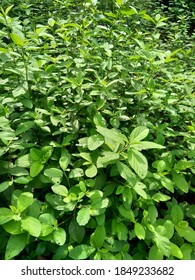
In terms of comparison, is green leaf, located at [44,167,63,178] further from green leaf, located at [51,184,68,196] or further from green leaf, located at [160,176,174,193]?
green leaf, located at [160,176,174,193]

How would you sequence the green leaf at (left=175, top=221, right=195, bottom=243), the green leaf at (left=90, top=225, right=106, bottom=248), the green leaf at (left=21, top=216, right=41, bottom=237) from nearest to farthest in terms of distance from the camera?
the green leaf at (left=21, top=216, right=41, bottom=237) → the green leaf at (left=90, top=225, right=106, bottom=248) → the green leaf at (left=175, top=221, right=195, bottom=243)

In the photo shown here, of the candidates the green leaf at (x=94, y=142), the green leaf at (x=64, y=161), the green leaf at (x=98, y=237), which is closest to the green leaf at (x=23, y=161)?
the green leaf at (x=64, y=161)

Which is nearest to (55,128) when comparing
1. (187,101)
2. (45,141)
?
(45,141)

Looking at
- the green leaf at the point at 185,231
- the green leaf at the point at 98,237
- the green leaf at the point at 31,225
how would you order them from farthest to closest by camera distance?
the green leaf at the point at 185,231, the green leaf at the point at 98,237, the green leaf at the point at 31,225

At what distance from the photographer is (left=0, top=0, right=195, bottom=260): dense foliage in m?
1.01

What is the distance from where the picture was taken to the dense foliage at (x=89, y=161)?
3.33ft

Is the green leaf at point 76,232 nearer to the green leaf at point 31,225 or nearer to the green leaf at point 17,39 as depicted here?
the green leaf at point 31,225

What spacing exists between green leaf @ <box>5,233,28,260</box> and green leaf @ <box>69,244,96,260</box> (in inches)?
6.4

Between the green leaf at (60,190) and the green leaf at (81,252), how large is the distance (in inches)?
7.0

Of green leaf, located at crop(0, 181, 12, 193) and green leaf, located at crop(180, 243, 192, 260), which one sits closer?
green leaf, located at crop(0, 181, 12, 193)

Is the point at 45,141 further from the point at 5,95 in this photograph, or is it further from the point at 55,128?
the point at 5,95

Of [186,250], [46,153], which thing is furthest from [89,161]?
[186,250]

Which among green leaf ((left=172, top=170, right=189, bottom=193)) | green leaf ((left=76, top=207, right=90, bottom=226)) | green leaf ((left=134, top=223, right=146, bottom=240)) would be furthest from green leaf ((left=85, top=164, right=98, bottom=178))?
green leaf ((left=172, top=170, right=189, bottom=193))

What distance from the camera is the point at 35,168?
1.06m
